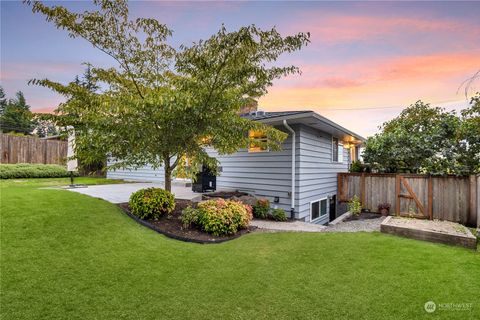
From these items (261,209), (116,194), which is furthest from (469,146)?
(116,194)

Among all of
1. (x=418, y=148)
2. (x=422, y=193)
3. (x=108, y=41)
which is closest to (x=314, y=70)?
(x=418, y=148)

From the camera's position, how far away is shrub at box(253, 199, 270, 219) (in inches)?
307

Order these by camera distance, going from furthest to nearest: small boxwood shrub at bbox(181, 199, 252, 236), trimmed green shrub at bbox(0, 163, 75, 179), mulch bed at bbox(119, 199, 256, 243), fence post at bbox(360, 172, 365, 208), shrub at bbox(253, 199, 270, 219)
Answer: trimmed green shrub at bbox(0, 163, 75, 179) < fence post at bbox(360, 172, 365, 208) < shrub at bbox(253, 199, 270, 219) < small boxwood shrub at bbox(181, 199, 252, 236) < mulch bed at bbox(119, 199, 256, 243)

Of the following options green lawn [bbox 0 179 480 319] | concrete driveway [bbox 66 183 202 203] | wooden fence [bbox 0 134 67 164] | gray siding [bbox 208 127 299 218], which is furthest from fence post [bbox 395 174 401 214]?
wooden fence [bbox 0 134 67 164]

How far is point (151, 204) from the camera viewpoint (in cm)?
563

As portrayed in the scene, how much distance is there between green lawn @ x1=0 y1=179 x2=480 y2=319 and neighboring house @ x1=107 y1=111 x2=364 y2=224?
312 centimetres

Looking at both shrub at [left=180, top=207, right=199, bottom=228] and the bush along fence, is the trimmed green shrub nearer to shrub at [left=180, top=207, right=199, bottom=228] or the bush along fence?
shrub at [left=180, top=207, right=199, bottom=228]

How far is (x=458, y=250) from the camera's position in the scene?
4.34m

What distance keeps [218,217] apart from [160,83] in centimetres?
366

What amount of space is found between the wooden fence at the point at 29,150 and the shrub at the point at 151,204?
12.5m

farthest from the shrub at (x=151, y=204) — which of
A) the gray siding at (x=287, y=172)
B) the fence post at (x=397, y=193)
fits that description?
the fence post at (x=397, y=193)

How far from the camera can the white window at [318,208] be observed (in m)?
9.02

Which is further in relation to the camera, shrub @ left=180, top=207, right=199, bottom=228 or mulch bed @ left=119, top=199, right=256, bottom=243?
shrub @ left=180, top=207, right=199, bottom=228

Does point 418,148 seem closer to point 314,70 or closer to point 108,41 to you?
point 314,70
